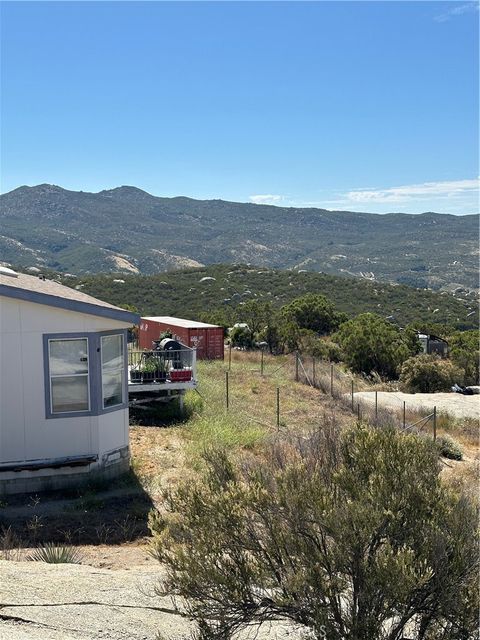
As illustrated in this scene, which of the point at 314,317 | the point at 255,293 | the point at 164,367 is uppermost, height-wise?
the point at 255,293

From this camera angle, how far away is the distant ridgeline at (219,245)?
130 metres

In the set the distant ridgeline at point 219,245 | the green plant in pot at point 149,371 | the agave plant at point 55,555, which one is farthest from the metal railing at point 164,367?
the distant ridgeline at point 219,245

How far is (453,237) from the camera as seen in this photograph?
549ft

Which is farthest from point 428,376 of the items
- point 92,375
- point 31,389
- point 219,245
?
point 219,245

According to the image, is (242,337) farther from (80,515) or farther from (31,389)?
(80,515)

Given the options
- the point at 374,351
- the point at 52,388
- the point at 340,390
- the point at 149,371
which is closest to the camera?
the point at 52,388

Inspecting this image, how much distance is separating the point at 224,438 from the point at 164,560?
859 centimetres

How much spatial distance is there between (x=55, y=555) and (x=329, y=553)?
407 centimetres

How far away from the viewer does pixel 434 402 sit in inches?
860

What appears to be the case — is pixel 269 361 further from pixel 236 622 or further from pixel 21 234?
pixel 21 234

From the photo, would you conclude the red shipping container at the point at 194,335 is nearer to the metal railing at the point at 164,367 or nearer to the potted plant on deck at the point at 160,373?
the metal railing at the point at 164,367

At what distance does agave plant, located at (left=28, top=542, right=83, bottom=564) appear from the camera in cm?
779

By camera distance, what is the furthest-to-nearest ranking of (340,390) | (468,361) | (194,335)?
(468,361)
(194,335)
(340,390)

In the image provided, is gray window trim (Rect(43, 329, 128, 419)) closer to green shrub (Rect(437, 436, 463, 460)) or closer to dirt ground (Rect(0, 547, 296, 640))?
dirt ground (Rect(0, 547, 296, 640))
